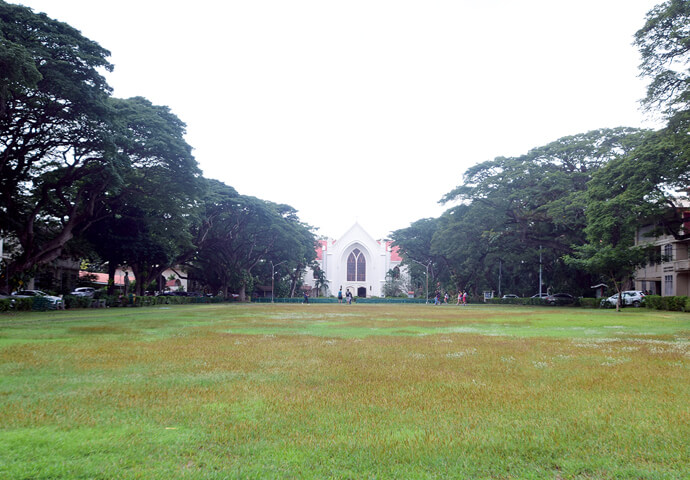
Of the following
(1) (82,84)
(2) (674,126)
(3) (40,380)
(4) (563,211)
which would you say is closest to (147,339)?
(3) (40,380)

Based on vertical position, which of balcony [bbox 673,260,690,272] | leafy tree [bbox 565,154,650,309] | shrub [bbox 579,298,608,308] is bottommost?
shrub [bbox 579,298,608,308]

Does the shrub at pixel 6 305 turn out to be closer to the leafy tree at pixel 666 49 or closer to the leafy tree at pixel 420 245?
the leafy tree at pixel 666 49

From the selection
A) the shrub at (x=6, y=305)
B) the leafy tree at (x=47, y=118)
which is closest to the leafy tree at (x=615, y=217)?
the leafy tree at (x=47, y=118)

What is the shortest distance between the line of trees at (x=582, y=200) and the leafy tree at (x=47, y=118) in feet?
74.2

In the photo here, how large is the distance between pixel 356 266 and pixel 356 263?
20.1 inches

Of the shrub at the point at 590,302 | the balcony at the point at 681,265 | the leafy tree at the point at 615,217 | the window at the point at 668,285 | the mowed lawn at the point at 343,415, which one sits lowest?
the shrub at the point at 590,302

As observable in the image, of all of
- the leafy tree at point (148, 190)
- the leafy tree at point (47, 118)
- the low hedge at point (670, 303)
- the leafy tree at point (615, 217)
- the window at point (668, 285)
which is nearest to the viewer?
the leafy tree at point (47, 118)

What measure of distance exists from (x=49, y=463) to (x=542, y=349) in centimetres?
811

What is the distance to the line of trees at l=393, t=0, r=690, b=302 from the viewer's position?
1997 cm

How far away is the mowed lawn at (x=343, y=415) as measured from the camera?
3.33m

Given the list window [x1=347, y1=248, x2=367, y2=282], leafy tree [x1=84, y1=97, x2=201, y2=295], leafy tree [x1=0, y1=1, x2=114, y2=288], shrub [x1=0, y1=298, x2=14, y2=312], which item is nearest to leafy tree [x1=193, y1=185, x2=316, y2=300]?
leafy tree [x1=84, y1=97, x2=201, y2=295]

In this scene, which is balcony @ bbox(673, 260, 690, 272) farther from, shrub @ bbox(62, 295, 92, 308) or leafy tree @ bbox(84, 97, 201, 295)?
shrub @ bbox(62, 295, 92, 308)

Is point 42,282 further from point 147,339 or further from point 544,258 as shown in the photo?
point 544,258

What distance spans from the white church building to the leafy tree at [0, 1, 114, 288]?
57.2 m
